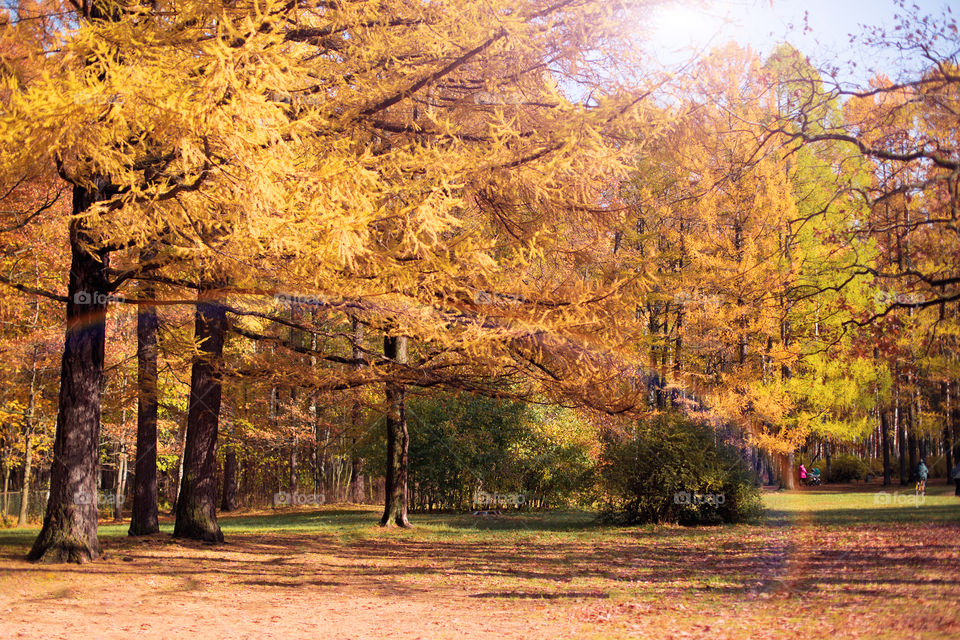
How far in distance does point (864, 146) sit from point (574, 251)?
3.77 metres

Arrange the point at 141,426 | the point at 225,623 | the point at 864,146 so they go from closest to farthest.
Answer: the point at 225,623, the point at 864,146, the point at 141,426

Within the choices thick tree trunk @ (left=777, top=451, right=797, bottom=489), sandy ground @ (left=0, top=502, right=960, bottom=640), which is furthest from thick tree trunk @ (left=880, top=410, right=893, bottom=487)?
sandy ground @ (left=0, top=502, right=960, bottom=640)

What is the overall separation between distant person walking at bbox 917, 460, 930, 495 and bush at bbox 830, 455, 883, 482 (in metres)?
13.9

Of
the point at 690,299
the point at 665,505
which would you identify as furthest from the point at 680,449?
the point at 690,299

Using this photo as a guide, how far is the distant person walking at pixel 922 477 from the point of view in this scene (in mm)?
15359

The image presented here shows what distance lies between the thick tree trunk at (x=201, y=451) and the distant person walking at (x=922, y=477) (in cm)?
1379

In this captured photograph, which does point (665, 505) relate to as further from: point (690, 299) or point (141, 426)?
point (141, 426)

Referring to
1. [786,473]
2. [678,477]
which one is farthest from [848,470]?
[678,477]

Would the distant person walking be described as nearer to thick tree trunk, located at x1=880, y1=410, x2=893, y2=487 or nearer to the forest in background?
the forest in background

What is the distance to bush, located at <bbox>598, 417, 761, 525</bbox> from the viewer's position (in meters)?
14.4

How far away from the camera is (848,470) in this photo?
30.4m

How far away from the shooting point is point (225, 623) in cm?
673

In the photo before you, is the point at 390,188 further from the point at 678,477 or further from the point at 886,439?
the point at 886,439

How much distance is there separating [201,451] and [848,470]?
27.0 meters
